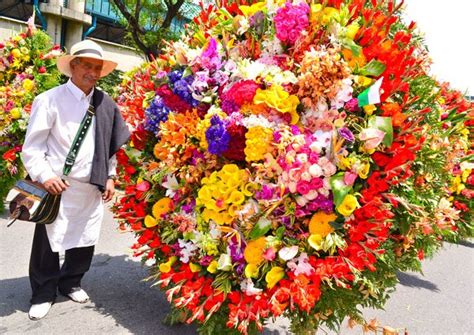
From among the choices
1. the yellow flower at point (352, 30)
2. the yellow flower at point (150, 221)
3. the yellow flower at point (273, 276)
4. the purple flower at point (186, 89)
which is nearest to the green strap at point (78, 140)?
the yellow flower at point (150, 221)

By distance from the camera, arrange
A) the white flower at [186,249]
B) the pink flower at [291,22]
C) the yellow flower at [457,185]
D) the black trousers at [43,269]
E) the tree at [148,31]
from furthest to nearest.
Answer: the tree at [148,31] < the yellow flower at [457,185] < the black trousers at [43,269] < the white flower at [186,249] < the pink flower at [291,22]

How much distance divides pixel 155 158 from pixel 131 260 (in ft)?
6.39

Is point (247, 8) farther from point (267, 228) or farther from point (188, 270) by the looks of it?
point (188, 270)

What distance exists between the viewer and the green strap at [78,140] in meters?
2.91

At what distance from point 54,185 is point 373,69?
209 centimetres

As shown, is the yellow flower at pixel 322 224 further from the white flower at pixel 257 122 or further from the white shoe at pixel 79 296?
the white shoe at pixel 79 296

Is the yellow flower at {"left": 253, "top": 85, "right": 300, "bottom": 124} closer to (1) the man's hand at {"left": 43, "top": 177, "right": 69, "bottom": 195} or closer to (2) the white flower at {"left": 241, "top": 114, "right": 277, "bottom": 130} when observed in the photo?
(2) the white flower at {"left": 241, "top": 114, "right": 277, "bottom": 130}

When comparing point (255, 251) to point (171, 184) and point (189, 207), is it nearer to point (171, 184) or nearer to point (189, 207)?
point (189, 207)

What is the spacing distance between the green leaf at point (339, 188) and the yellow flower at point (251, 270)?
0.54 m

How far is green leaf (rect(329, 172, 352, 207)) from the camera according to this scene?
2041 millimetres

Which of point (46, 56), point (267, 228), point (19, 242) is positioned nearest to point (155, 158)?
point (267, 228)

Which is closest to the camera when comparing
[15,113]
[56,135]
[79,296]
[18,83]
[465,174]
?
[56,135]

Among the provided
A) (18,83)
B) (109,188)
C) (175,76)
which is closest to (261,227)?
(175,76)

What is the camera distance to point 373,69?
86.1 inches
